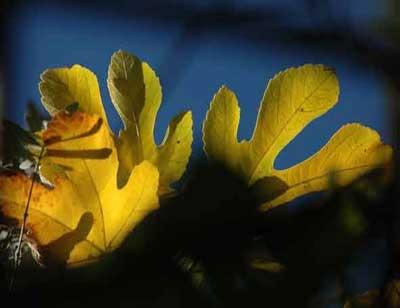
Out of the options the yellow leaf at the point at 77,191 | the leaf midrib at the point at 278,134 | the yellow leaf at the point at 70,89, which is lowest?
the yellow leaf at the point at 77,191

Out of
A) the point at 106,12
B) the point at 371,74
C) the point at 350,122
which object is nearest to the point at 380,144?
the point at 350,122

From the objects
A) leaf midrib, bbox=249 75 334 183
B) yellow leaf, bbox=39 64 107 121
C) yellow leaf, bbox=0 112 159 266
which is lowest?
yellow leaf, bbox=0 112 159 266

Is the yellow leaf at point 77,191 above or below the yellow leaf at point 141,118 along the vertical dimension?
below

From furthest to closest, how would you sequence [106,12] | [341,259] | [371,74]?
[106,12]
[371,74]
[341,259]

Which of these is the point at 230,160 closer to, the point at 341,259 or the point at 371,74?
the point at 341,259
